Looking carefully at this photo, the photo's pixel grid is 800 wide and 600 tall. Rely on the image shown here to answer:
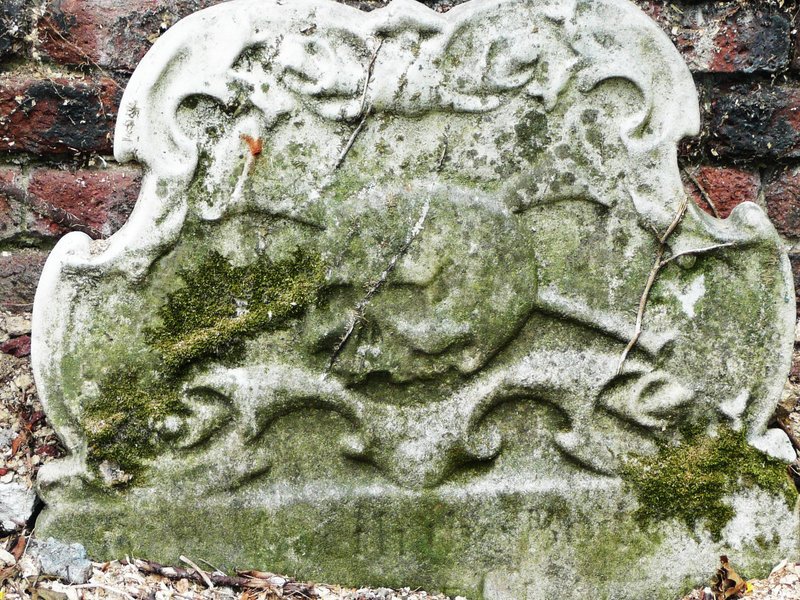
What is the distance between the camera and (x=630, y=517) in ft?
5.11

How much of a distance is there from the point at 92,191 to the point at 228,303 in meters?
0.53

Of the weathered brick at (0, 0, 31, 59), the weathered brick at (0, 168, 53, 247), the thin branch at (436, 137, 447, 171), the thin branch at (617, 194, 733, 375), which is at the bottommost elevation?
the weathered brick at (0, 168, 53, 247)

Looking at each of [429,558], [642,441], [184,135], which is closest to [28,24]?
[184,135]

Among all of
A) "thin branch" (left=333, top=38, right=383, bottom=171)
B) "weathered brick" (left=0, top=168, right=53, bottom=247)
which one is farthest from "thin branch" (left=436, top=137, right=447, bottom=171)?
"weathered brick" (left=0, top=168, right=53, bottom=247)

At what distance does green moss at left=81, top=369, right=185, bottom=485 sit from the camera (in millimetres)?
1448

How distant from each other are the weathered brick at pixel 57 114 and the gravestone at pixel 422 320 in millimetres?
365

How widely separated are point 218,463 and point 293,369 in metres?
0.24

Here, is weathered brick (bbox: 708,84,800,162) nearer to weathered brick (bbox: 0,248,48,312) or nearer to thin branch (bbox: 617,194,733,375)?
thin branch (bbox: 617,194,733,375)

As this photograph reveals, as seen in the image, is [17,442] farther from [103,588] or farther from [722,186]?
[722,186]

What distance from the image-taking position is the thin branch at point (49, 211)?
1738 millimetres

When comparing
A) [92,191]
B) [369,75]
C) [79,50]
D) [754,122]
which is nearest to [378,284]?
[369,75]

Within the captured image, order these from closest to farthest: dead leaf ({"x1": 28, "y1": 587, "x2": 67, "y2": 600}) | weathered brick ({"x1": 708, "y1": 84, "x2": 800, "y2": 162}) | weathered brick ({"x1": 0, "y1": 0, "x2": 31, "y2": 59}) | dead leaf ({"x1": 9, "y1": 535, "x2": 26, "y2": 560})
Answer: dead leaf ({"x1": 28, "y1": 587, "x2": 67, "y2": 600})
dead leaf ({"x1": 9, "y1": 535, "x2": 26, "y2": 560})
weathered brick ({"x1": 0, "y1": 0, "x2": 31, "y2": 59})
weathered brick ({"x1": 708, "y1": 84, "x2": 800, "y2": 162})

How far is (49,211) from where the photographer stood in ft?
5.74

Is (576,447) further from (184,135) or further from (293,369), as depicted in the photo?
(184,135)
